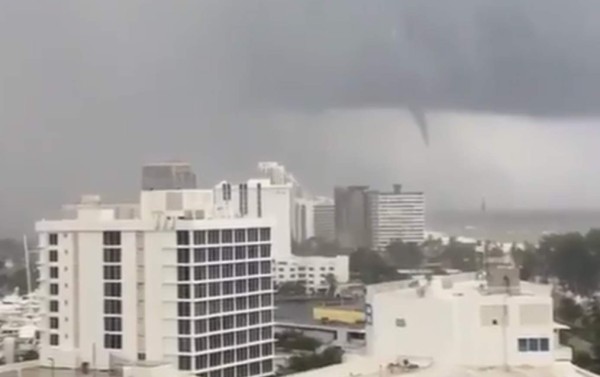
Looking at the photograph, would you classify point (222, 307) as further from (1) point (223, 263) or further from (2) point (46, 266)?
(2) point (46, 266)

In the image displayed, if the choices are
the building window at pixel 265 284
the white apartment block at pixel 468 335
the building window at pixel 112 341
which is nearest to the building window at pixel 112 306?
the building window at pixel 112 341

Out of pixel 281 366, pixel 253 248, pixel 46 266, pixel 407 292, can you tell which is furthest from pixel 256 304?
pixel 407 292

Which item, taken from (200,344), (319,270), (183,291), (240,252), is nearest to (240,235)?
(240,252)

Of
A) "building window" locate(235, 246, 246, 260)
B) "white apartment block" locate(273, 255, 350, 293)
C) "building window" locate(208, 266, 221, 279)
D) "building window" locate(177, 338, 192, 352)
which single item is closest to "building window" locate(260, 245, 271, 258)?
"building window" locate(235, 246, 246, 260)

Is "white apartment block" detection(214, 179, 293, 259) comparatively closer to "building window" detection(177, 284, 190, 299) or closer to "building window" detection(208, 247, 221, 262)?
"building window" detection(208, 247, 221, 262)

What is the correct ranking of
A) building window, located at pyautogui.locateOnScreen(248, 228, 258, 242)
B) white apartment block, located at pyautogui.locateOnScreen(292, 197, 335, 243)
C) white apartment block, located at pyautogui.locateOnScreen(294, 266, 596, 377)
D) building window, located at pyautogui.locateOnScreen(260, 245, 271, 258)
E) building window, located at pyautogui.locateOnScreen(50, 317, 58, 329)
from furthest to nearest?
white apartment block, located at pyautogui.locateOnScreen(292, 197, 335, 243), building window, located at pyautogui.locateOnScreen(260, 245, 271, 258), building window, located at pyautogui.locateOnScreen(248, 228, 258, 242), building window, located at pyautogui.locateOnScreen(50, 317, 58, 329), white apartment block, located at pyautogui.locateOnScreen(294, 266, 596, 377)

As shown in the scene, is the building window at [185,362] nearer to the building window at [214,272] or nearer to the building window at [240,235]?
the building window at [214,272]
